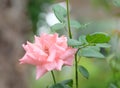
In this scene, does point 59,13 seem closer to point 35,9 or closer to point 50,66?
point 50,66

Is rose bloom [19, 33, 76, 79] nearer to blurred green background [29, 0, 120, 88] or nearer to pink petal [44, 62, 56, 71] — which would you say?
pink petal [44, 62, 56, 71]

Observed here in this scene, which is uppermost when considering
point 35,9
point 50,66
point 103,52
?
point 50,66

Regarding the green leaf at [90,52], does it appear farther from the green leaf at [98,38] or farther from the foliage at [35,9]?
the foliage at [35,9]

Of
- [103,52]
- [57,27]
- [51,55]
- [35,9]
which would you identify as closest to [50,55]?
[51,55]

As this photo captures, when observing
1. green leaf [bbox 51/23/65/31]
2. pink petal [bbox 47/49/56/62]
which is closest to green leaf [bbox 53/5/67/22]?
green leaf [bbox 51/23/65/31]

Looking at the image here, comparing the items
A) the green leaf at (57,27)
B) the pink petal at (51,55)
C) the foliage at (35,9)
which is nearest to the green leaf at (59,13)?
the green leaf at (57,27)

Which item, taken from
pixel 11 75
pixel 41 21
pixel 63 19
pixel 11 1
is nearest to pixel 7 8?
pixel 11 1
